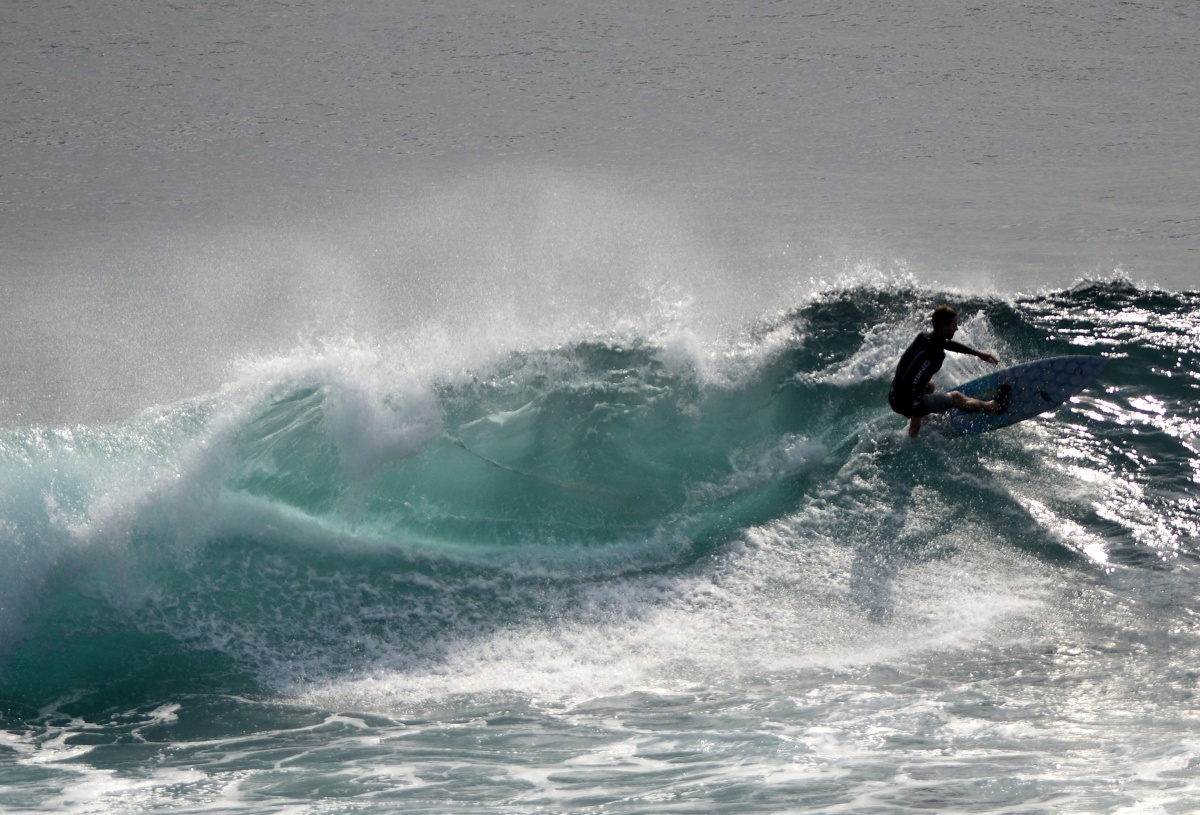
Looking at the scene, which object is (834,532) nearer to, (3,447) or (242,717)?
(242,717)

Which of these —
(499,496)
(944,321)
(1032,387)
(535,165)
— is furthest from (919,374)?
(535,165)

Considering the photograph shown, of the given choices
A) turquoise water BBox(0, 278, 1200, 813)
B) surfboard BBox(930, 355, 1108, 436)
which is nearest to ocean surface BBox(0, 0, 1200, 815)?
turquoise water BBox(0, 278, 1200, 813)

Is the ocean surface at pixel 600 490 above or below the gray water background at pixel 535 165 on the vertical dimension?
below

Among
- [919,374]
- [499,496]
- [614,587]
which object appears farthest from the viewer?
[499,496]

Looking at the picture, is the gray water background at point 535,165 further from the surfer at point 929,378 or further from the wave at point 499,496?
the surfer at point 929,378

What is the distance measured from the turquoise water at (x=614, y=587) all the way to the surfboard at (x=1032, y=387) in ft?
0.76

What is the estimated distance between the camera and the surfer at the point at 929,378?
389 inches

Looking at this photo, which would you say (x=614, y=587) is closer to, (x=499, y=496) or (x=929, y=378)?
(x=499, y=496)

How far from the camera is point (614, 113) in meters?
23.9

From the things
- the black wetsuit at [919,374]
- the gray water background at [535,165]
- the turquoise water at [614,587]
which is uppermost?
the gray water background at [535,165]

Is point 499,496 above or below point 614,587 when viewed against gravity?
above

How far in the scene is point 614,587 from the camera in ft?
30.0

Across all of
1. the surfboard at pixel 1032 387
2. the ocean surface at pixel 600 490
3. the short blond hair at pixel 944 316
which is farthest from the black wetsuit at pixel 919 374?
the ocean surface at pixel 600 490

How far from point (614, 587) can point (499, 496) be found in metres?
1.66
